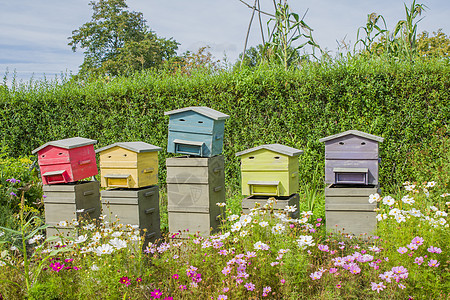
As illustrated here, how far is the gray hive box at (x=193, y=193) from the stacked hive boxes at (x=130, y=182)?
28 centimetres

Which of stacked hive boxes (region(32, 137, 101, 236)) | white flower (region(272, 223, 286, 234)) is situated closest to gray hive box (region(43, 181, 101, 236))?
stacked hive boxes (region(32, 137, 101, 236))

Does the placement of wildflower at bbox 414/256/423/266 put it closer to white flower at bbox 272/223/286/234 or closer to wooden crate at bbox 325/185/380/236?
wooden crate at bbox 325/185/380/236

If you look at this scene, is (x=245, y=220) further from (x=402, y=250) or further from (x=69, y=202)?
(x=69, y=202)

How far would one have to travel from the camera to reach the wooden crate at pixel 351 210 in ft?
13.5

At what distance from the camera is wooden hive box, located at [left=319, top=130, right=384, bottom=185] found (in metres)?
4.14

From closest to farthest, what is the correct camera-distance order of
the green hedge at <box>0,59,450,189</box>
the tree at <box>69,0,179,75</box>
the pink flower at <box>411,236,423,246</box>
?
the pink flower at <box>411,236,423,246</box>
the green hedge at <box>0,59,450,189</box>
the tree at <box>69,0,179,75</box>

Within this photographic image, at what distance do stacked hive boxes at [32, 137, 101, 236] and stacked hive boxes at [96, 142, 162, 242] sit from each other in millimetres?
312

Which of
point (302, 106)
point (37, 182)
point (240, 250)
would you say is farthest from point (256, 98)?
point (37, 182)

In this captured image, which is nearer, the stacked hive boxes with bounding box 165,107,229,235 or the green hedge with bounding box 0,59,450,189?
the stacked hive boxes with bounding box 165,107,229,235

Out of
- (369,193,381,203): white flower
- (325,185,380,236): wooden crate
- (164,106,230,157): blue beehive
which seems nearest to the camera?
(369,193,381,203): white flower

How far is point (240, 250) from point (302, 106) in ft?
11.8

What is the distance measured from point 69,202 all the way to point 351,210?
127 inches

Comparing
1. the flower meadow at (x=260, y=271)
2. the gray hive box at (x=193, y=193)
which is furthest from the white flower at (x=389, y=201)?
the gray hive box at (x=193, y=193)

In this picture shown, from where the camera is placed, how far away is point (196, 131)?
4402 mm
